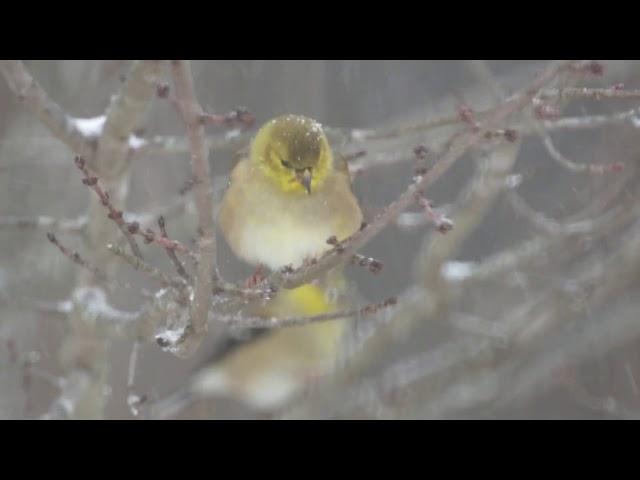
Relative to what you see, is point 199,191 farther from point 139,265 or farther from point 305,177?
point 305,177

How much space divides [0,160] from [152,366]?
10.1 feet

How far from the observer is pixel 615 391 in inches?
344

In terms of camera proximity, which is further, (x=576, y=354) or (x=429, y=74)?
(x=429, y=74)

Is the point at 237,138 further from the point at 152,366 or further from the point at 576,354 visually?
the point at 152,366

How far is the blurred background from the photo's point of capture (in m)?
5.58

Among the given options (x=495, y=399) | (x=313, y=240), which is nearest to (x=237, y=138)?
(x=313, y=240)

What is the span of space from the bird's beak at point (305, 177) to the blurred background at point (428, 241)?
0.82 feet

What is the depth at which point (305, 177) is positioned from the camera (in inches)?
175

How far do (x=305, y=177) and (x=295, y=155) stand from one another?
112 mm

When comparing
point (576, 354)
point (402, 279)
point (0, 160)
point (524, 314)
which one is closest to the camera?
point (524, 314)

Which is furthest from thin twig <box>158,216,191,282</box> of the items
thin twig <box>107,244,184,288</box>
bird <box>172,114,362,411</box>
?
bird <box>172,114,362,411</box>

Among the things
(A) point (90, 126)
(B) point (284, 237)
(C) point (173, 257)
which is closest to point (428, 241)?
(B) point (284, 237)

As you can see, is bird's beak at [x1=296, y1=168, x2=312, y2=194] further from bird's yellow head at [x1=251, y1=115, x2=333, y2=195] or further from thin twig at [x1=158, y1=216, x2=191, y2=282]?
thin twig at [x1=158, y1=216, x2=191, y2=282]

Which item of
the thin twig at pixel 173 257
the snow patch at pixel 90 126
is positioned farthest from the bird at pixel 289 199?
the thin twig at pixel 173 257
